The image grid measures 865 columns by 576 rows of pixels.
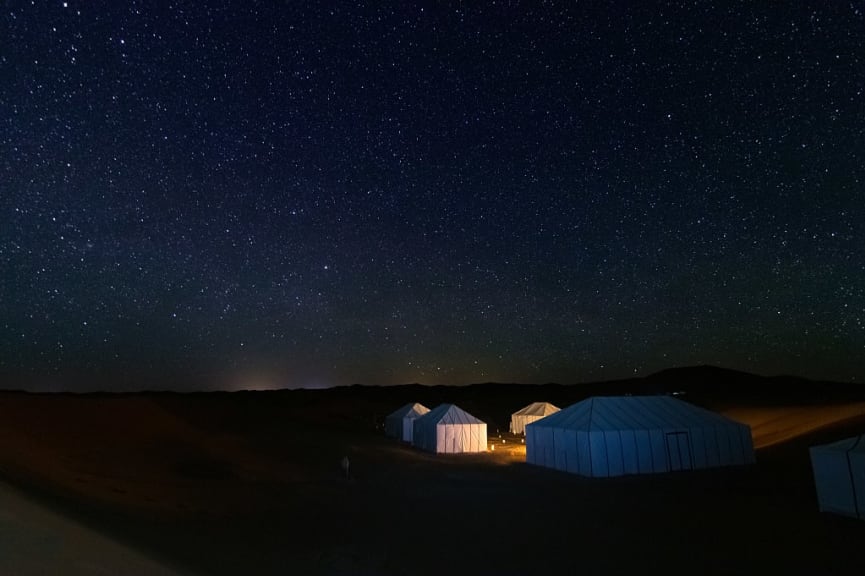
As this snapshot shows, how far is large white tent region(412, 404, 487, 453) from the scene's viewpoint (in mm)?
40281

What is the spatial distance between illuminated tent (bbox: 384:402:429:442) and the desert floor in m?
13.6

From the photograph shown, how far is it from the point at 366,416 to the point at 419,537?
71.7 m

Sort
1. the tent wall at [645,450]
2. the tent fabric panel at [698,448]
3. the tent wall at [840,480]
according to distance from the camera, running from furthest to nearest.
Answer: the tent fabric panel at [698,448] → the tent wall at [645,450] → the tent wall at [840,480]

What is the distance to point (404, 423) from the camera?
5128 centimetres

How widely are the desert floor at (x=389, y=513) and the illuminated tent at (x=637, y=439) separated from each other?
112 cm

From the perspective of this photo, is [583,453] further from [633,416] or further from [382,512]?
[382,512]

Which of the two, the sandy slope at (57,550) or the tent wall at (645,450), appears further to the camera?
the tent wall at (645,450)

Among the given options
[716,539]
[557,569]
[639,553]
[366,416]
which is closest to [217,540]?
[557,569]

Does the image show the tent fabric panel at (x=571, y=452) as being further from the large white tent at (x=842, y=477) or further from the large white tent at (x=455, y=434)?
the large white tent at (x=455, y=434)

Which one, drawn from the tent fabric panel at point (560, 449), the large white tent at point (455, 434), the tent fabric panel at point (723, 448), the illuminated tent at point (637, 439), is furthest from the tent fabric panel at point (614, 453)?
the large white tent at point (455, 434)

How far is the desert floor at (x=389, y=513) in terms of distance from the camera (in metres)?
11.8

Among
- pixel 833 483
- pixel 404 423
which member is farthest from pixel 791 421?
pixel 404 423

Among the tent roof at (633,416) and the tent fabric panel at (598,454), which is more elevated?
the tent roof at (633,416)

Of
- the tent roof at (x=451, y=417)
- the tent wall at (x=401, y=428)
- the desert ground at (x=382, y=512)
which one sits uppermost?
the tent roof at (x=451, y=417)
